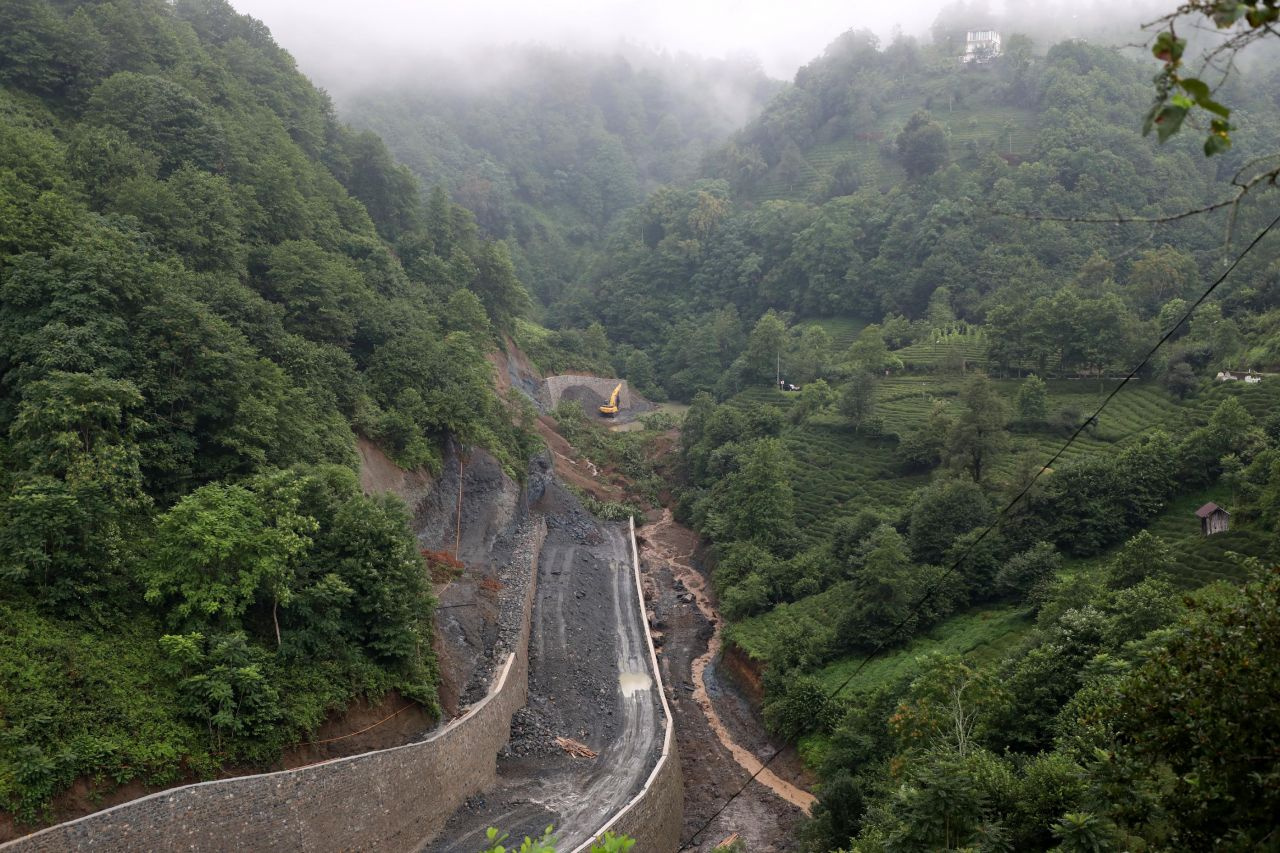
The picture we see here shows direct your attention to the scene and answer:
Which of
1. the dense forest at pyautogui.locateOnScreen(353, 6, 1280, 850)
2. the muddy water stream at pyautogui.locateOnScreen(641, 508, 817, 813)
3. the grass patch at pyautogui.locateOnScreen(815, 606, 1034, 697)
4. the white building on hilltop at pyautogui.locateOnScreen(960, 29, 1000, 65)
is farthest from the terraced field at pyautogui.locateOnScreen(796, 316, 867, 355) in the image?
the white building on hilltop at pyautogui.locateOnScreen(960, 29, 1000, 65)

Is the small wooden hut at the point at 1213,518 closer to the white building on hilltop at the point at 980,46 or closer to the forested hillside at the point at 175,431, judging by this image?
the forested hillside at the point at 175,431

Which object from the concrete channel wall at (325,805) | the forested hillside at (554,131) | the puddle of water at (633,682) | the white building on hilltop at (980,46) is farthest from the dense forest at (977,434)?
the forested hillside at (554,131)

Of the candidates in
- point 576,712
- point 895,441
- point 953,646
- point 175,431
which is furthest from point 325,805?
point 895,441

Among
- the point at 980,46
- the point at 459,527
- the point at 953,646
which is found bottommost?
the point at 953,646

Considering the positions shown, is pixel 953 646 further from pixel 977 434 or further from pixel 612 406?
pixel 612 406

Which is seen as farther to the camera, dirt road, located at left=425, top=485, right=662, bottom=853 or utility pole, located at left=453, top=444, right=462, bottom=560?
utility pole, located at left=453, top=444, right=462, bottom=560

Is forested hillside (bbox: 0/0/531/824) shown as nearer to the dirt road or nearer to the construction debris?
the dirt road

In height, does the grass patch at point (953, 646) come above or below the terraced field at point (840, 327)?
below
